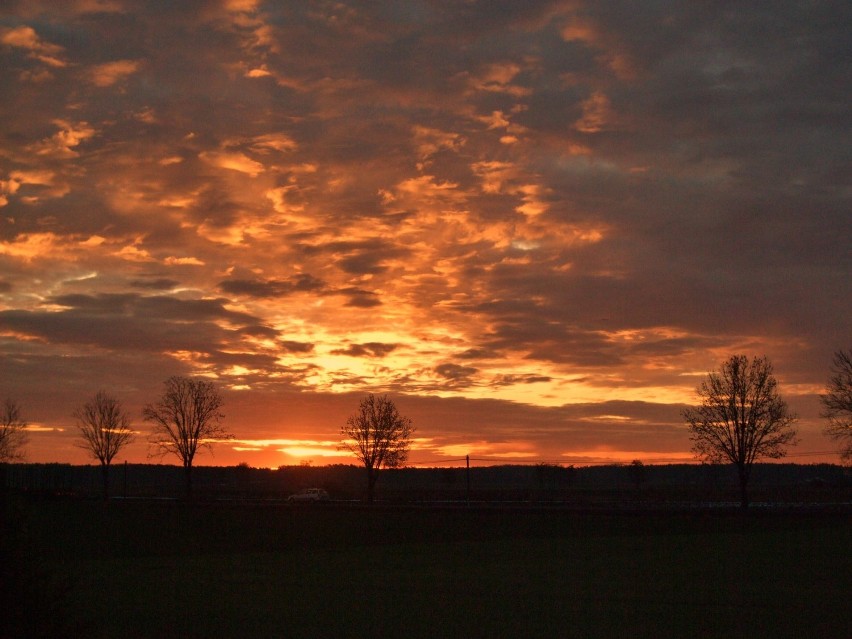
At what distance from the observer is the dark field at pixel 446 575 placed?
18312 mm

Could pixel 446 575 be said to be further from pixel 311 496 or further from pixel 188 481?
pixel 188 481

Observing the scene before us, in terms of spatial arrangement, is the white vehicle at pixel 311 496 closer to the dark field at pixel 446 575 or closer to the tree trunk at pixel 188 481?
the tree trunk at pixel 188 481

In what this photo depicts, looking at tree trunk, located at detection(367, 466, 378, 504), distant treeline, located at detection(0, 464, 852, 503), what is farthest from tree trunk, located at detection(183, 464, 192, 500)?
tree trunk, located at detection(367, 466, 378, 504)

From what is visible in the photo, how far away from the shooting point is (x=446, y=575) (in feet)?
93.1

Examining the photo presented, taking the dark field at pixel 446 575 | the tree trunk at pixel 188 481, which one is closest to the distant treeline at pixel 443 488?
the tree trunk at pixel 188 481

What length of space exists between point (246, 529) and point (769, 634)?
127 ft

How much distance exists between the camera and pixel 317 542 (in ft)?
148

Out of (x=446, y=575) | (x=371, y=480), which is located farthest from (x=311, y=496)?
(x=446, y=575)

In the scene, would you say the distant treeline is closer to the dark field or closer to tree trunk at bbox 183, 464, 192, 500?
tree trunk at bbox 183, 464, 192, 500

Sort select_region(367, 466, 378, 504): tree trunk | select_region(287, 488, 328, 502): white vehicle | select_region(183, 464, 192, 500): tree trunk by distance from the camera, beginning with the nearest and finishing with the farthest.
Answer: select_region(367, 466, 378, 504): tree trunk < select_region(287, 488, 328, 502): white vehicle < select_region(183, 464, 192, 500): tree trunk

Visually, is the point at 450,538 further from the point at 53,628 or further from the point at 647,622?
the point at 53,628

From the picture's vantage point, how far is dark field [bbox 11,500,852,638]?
18.3m

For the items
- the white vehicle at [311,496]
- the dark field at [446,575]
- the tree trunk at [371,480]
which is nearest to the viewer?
the dark field at [446,575]

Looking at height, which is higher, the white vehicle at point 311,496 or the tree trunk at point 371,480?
the tree trunk at point 371,480
